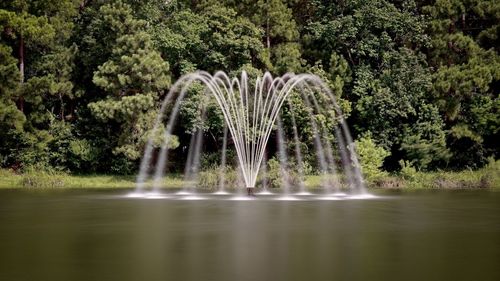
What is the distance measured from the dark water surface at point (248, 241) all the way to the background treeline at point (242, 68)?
66.5ft

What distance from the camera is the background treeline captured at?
48312mm

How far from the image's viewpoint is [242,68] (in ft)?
160

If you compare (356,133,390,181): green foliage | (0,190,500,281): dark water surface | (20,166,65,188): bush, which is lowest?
(0,190,500,281): dark water surface

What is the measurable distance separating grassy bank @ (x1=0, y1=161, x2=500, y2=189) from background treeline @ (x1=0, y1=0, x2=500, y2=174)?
140 cm

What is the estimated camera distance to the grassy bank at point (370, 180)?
44.3m

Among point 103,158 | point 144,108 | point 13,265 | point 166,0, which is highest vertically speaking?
point 166,0

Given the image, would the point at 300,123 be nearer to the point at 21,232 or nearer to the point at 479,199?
the point at 479,199

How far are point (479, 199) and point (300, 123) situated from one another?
17.3 m

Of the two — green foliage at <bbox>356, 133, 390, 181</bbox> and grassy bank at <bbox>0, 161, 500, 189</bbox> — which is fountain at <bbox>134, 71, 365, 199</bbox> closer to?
green foliage at <bbox>356, 133, 390, 181</bbox>

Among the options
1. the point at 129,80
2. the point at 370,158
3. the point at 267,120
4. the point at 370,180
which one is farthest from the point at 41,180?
the point at 370,158

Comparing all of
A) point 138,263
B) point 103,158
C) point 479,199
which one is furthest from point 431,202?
point 103,158

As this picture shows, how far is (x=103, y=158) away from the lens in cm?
5106

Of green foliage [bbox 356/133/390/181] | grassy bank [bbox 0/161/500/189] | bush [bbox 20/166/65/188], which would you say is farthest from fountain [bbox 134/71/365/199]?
bush [bbox 20/166/65/188]

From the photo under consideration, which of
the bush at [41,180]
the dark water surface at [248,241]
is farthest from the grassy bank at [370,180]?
the dark water surface at [248,241]
